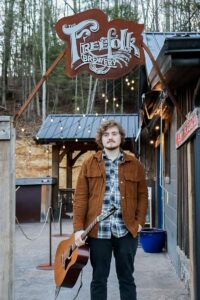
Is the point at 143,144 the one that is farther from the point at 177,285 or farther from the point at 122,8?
the point at 122,8

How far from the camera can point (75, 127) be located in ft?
47.1

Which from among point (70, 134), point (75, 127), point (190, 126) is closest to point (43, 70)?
point (75, 127)

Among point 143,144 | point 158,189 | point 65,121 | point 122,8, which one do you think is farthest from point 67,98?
point 158,189

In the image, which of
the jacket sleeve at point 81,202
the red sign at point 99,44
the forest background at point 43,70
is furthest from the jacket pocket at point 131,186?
the forest background at point 43,70

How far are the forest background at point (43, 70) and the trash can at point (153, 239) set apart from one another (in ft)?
54.5

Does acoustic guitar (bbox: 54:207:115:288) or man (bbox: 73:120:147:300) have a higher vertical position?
man (bbox: 73:120:147:300)

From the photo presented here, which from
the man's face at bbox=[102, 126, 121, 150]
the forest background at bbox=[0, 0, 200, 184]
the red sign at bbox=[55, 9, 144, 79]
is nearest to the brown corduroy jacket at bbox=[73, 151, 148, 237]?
the man's face at bbox=[102, 126, 121, 150]

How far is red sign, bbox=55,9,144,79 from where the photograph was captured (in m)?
3.79

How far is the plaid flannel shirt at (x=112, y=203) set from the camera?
3.33 meters

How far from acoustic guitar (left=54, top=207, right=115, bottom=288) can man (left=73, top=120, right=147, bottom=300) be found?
6 centimetres

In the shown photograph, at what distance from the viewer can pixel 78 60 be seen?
382cm

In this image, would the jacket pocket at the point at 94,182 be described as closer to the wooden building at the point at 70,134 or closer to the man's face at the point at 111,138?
the man's face at the point at 111,138

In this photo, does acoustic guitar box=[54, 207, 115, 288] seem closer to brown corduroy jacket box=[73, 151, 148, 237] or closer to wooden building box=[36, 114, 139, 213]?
brown corduroy jacket box=[73, 151, 148, 237]

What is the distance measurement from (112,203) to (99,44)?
1321 mm
